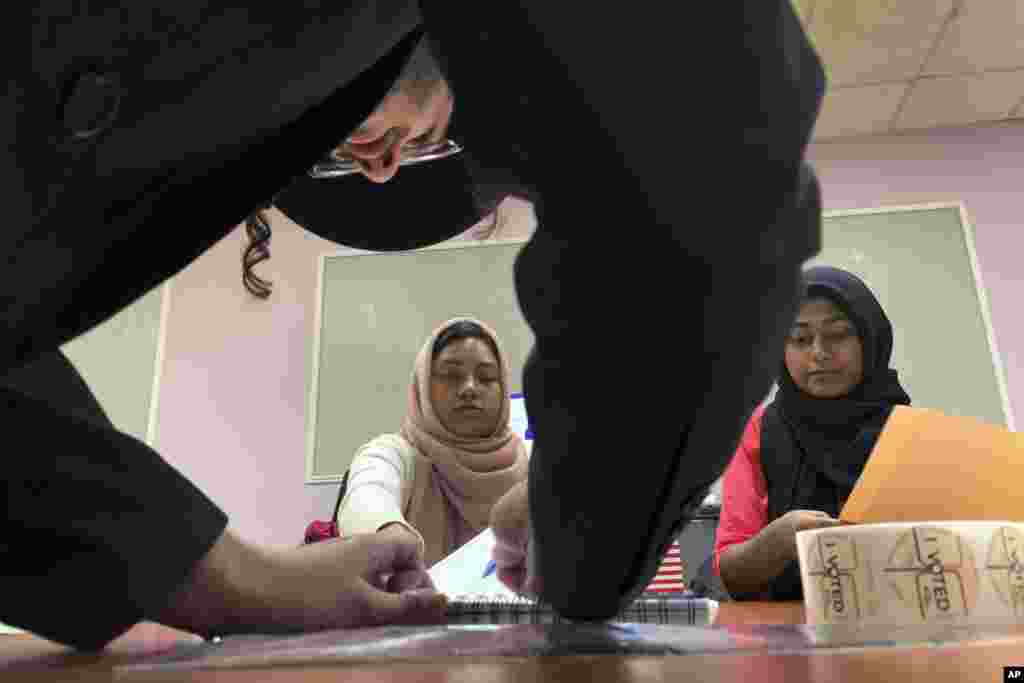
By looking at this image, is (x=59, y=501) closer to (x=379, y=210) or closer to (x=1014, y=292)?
(x=379, y=210)

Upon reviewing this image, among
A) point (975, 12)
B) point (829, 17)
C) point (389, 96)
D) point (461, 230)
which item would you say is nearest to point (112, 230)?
point (389, 96)

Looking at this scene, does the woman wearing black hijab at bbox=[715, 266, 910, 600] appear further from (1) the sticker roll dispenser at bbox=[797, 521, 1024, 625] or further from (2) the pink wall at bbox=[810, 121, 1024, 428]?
(2) the pink wall at bbox=[810, 121, 1024, 428]

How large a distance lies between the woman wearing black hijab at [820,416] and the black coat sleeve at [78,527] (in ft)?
3.53

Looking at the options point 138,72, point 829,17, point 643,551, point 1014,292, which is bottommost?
point 643,551

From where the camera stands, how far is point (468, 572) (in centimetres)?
77

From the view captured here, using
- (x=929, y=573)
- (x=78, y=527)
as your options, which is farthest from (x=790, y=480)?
(x=78, y=527)

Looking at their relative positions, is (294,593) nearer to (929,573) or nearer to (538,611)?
(538,611)

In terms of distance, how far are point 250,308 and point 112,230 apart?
2970mm

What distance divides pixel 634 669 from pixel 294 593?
257 millimetres

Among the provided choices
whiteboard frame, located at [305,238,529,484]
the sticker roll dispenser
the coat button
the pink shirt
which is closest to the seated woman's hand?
the pink shirt

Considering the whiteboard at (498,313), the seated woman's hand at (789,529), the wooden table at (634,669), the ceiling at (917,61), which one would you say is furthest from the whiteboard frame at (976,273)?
the wooden table at (634,669)

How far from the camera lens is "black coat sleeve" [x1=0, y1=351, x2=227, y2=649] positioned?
400 mm

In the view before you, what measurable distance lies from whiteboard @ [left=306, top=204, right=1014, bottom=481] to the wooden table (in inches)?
93.1

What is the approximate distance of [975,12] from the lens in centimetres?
238
